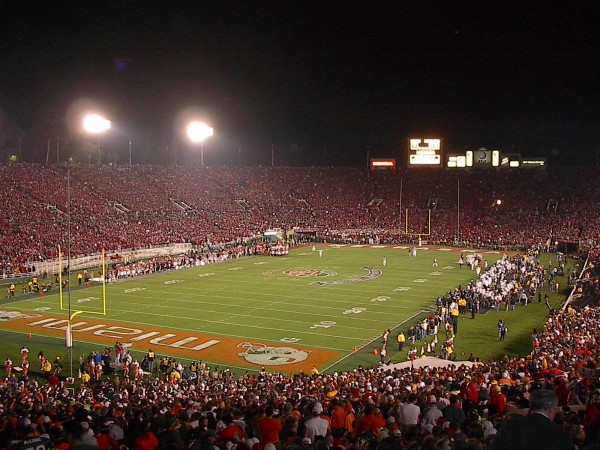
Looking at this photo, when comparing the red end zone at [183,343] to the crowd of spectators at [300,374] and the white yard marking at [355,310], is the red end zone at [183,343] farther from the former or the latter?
the white yard marking at [355,310]

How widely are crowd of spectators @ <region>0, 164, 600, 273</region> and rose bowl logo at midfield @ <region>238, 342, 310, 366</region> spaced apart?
841 inches

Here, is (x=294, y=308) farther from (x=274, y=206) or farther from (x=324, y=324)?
(x=274, y=206)

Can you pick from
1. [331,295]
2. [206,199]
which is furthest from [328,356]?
[206,199]

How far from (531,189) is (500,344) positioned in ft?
160

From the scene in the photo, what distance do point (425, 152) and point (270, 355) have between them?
47.8 m

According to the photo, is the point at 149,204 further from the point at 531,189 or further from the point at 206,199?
the point at 531,189

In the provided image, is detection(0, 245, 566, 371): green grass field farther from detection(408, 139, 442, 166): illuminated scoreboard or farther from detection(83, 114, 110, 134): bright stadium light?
detection(83, 114, 110, 134): bright stadium light

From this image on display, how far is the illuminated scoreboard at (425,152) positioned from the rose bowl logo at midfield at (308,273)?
28.8 m

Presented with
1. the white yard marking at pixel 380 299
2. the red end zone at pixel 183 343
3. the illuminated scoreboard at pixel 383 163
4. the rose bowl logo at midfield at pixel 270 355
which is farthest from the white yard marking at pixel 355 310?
the illuminated scoreboard at pixel 383 163

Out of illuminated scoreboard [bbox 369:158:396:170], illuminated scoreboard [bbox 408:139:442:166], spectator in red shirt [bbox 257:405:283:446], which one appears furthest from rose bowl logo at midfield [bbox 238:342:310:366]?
illuminated scoreboard [bbox 369:158:396:170]

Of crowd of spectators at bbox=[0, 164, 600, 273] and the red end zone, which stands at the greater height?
crowd of spectators at bbox=[0, 164, 600, 273]

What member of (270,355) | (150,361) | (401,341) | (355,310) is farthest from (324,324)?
(150,361)

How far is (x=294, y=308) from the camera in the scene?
1125 inches

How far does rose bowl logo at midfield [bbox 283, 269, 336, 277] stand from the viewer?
38.2 metres
